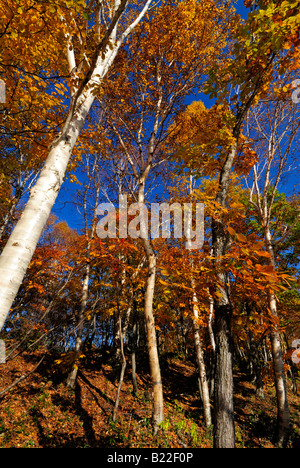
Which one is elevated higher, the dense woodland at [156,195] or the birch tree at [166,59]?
the birch tree at [166,59]

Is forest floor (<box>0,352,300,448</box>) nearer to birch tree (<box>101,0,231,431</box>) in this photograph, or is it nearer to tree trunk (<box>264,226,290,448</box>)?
tree trunk (<box>264,226,290,448</box>)

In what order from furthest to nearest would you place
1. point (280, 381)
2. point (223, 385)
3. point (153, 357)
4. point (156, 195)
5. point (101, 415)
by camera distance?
1. point (156, 195)
2. point (101, 415)
3. point (280, 381)
4. point (153, 357)
5. point (223, 385)

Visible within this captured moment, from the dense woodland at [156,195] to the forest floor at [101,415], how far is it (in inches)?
2.3

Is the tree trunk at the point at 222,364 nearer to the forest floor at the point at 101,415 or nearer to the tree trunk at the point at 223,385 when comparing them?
the tree trunk at the point at 223,385

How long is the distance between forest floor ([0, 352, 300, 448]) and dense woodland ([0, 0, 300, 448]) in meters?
0.06

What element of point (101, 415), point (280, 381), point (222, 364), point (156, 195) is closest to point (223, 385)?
point (222, 364)

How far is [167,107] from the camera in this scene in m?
6.15

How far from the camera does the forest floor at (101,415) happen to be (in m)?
5.08

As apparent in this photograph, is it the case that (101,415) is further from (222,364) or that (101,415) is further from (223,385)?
(222,364)

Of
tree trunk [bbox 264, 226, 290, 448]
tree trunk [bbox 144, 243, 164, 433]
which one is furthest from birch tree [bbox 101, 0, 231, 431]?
tree trunk [bbox 264, 226, 290, 448]

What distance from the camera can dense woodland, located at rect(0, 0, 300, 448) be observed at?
241cm

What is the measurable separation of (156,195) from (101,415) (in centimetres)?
824

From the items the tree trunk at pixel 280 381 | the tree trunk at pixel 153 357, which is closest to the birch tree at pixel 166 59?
the tree trunk at pixel 153 357

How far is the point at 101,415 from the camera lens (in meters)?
6.59
